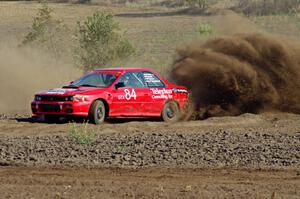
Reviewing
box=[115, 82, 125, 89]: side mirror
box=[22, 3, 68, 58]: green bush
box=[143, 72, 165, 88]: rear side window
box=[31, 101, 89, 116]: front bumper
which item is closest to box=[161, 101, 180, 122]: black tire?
box=[143, 72, 165, 88]: rear side window

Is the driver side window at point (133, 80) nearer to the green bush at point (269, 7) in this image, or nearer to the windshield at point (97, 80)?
the windshield at point (97, 80)

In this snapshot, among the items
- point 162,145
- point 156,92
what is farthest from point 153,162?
point 156,92

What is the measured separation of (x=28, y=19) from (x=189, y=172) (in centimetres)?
4491

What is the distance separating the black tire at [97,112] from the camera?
56.4 ft

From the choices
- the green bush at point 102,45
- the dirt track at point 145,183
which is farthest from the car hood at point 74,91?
the green bush at point 102,45

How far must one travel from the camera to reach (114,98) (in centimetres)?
1759

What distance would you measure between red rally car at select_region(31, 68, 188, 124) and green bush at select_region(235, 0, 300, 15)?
114 feet

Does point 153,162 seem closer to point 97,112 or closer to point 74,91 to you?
point 97,112

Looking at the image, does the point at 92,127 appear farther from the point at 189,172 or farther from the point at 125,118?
the point at 189,172

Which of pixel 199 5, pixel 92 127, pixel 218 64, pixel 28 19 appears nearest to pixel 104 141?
pixel 92 127

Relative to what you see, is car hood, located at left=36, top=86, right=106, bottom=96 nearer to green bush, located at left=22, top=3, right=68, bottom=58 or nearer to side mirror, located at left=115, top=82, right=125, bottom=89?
side mirror, located at left=115, top=82, right=125, bottom=89

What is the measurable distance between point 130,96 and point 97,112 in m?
1.02

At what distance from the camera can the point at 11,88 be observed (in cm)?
2614

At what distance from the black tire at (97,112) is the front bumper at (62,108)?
0.13m
